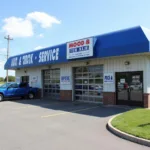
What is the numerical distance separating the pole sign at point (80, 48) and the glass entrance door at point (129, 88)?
255 cm

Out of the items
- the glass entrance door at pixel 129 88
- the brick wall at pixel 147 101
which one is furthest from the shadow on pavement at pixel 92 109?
the brick wall at pixel 147 101

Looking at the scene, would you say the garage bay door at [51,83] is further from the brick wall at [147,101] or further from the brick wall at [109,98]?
the brick wall at [147,101]

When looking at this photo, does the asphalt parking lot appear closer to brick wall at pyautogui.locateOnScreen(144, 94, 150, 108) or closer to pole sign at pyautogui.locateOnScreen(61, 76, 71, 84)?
brick wall at pyautogui.locateOnScreen(144, 94, 150, 108)

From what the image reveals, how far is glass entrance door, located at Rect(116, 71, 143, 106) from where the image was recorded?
Result: 14.9 meters

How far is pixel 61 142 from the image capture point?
291 inches

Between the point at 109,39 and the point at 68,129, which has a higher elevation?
the point at 109,39

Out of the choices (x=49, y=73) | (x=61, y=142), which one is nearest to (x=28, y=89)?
(x=49, y=73)

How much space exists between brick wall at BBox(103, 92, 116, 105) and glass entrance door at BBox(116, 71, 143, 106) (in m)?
0.27

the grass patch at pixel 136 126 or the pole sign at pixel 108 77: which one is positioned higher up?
the pole sign at pixel 108 77

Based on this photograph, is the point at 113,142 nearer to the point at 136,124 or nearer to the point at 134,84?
the point at 136,124

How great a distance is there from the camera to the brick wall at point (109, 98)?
644 inches

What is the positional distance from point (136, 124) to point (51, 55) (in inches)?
500

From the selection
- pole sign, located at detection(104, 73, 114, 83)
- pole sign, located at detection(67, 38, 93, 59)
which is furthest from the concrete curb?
pole sign, located at detection(67, 38, 93, 59)

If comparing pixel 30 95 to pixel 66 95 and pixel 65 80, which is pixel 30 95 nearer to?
pixel 66 95
